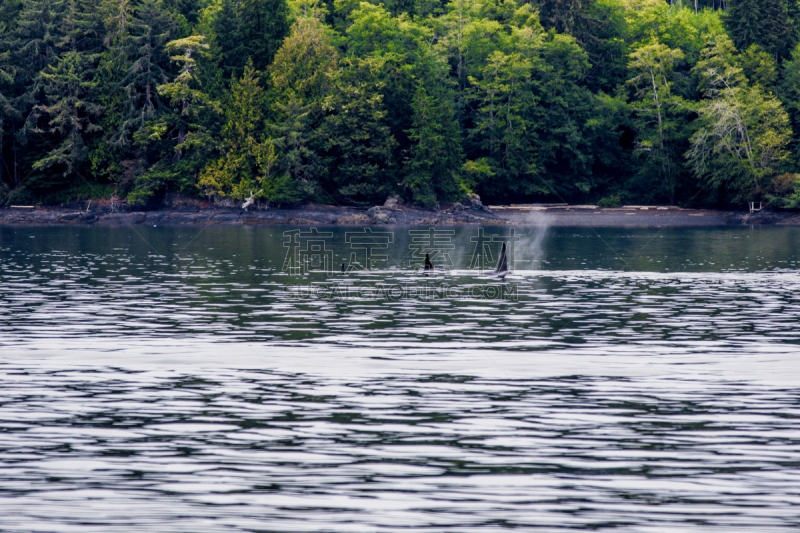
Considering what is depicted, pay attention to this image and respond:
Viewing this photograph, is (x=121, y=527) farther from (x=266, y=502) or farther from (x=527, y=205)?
(x=527, y=205)

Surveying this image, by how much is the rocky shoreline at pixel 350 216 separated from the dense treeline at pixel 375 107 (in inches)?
78.8

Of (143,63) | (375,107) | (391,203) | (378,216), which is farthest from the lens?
(143,63)

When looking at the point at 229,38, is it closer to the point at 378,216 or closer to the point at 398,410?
the point at 378,216

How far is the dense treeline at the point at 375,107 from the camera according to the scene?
3910 inches

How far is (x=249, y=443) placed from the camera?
1359cm

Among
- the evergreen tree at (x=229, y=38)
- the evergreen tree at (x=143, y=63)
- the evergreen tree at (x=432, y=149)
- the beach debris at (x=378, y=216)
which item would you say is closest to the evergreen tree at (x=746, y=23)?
the evergreen tree at (x=432, y=149)

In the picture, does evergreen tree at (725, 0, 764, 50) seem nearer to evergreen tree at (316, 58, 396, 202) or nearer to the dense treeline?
the dense treeline

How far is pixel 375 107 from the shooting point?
328 feet

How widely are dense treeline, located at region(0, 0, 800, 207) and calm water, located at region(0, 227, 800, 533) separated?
217 feet

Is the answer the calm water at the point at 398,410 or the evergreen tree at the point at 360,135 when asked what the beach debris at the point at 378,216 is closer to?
the evergreen tree at the point at 360,135

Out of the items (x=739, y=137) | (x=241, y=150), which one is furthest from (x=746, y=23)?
(x=241, y=150)

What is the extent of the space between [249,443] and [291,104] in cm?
8923

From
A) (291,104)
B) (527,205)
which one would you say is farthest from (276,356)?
(527,205)

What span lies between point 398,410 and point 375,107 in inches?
3409
